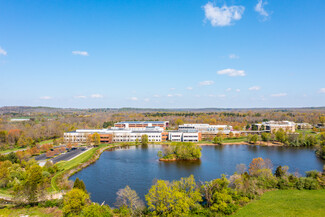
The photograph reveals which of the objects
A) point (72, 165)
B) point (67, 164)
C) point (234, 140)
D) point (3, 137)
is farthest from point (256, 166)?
point (3, 137)

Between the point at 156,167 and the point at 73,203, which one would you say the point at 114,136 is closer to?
the point at 156,167

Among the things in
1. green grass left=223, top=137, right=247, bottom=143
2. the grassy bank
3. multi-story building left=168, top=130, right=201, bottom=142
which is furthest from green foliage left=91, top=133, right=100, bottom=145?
green grass left=223, top=137, right=247, bottom=143

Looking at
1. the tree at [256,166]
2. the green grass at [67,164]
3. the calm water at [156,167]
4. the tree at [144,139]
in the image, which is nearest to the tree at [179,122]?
the tree at [144,139]

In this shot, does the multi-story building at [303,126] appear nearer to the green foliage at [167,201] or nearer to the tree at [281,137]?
the tree at [281,137]

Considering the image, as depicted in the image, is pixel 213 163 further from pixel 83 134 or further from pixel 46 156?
pixel 83 134

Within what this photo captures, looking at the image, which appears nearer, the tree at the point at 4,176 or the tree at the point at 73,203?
the tree at the point at 73,203

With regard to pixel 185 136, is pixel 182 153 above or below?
below

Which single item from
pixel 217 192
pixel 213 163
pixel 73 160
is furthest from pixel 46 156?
pixel 217 192
